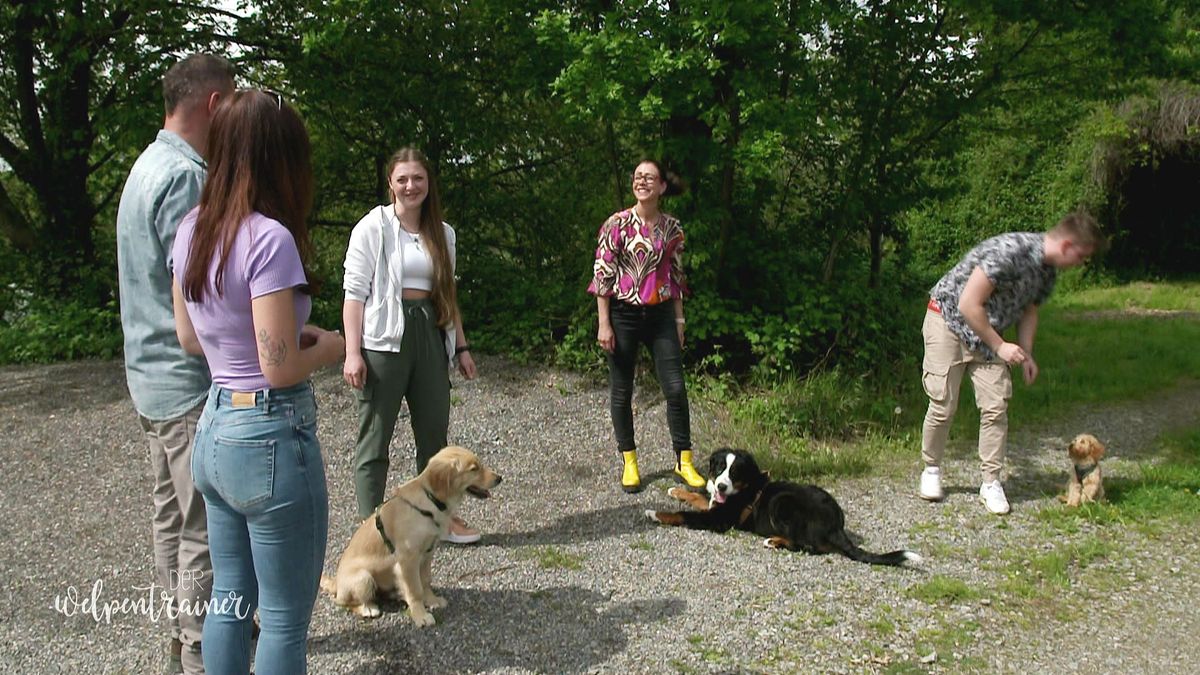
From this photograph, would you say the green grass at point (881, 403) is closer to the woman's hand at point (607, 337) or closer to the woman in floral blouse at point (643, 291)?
the woman in floral blouse at point (643, 291)

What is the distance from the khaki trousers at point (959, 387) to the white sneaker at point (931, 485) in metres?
0.18

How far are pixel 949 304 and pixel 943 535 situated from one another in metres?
1.37

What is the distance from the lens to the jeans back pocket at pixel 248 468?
7.64 ft

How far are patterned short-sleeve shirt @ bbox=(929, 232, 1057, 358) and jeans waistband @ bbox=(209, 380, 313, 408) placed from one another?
4048 mm

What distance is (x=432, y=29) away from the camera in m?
9.21

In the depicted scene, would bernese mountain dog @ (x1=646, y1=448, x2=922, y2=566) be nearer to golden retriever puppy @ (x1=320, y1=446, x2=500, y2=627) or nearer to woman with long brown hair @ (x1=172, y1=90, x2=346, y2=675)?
golden retriever puppy @ (x1=320, y1=446, x2=500, y2=627)

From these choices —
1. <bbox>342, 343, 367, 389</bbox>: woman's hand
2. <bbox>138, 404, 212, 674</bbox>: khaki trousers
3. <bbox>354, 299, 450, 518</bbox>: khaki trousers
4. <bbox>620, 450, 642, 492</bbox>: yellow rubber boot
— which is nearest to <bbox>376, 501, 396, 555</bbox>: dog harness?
<bbox>354, 299, 450, 518</bbox>: khaki trousers

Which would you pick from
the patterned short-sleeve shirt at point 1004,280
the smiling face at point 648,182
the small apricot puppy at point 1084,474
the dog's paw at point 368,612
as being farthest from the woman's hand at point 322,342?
the small apricot puppy at point 1084,474

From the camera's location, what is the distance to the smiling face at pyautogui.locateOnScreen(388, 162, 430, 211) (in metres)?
4.20

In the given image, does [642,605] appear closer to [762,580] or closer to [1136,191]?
[762,580]

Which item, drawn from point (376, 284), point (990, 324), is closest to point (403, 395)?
point (376, 284)

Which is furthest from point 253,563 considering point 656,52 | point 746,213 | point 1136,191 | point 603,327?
point 1136,191

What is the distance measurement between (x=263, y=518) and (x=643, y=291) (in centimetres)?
326

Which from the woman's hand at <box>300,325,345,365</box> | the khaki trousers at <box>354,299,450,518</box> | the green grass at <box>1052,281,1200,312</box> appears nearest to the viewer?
the woman's hand at <box>300,325,345,365</box>
